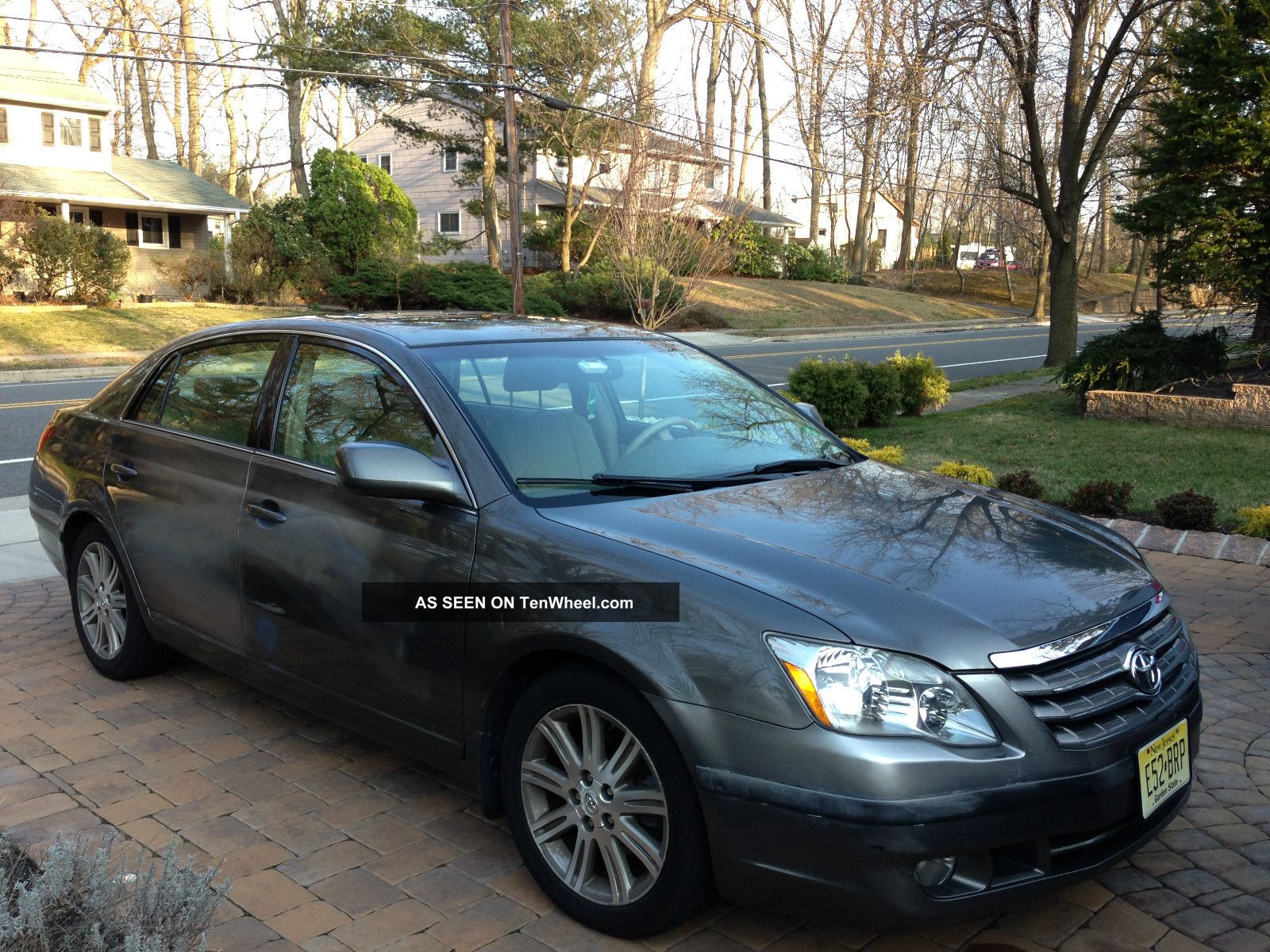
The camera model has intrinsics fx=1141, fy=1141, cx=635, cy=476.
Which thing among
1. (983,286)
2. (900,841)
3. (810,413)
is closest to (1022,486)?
(810,413)

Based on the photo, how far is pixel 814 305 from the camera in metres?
41.0

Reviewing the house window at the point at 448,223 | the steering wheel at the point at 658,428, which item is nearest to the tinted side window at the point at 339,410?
the steering wheel at the point at 658,428

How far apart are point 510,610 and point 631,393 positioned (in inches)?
46.4

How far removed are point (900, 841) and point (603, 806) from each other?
0.83 m

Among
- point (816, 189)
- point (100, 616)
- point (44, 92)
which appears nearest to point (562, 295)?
point (44, 92)

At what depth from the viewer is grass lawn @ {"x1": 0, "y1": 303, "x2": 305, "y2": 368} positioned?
23578 mm

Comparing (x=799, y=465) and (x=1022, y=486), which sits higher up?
(x=799, y=465)

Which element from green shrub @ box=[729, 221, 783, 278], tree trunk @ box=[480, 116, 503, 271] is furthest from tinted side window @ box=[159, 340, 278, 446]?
→ green shrub @ box=[729, 221, 783, 278]

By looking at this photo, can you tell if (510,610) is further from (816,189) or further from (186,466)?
(816,189)

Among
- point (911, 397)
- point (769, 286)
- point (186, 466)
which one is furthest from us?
point (769, 286)

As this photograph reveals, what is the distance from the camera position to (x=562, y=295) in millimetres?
35188

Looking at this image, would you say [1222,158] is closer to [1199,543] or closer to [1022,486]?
[1022,486]

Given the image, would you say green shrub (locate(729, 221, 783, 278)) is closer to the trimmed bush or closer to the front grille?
the trimmed bush

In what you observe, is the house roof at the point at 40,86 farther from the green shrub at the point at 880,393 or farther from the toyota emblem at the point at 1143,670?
the toyota emblem at the point at 1143,670
